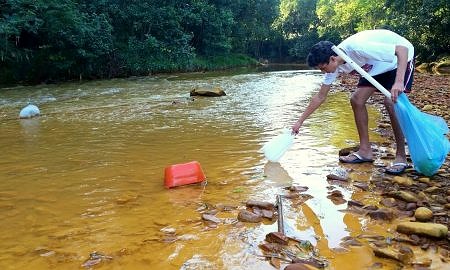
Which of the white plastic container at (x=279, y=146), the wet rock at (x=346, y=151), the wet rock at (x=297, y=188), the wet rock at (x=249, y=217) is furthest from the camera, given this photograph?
the wet rock at (x=346, y=151)

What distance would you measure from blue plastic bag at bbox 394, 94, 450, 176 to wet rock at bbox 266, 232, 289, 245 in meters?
1.72

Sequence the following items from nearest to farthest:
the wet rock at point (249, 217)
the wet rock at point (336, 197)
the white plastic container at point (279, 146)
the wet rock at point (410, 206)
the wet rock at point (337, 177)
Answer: the wet rock at point (249, 217)
the wet rock at point (410, 206)
the wet rock at point (336, 197)
the wet rock at point (337, 177)
the white plastic container at point (279, 146)

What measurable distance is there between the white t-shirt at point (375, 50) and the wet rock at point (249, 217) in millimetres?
1724

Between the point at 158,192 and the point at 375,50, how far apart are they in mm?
2203

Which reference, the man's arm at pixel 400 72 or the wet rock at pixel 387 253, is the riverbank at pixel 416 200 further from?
the man's arm at pixel 400 72

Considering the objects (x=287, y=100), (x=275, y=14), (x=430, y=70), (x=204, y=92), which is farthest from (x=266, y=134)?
(x=275, y=14)

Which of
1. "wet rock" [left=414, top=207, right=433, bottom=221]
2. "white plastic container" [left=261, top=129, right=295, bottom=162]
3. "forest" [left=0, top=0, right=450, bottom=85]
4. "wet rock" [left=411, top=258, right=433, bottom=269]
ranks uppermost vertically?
"forest" [left=0, top=0, right=450, bottom=85]

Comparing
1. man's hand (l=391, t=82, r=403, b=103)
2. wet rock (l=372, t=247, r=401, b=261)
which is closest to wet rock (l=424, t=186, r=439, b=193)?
man's hand (l=391, t=82, r=403, b=103)

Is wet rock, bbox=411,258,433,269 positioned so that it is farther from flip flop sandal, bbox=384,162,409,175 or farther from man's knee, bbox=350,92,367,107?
man's knee, bbox=350,92,367,107

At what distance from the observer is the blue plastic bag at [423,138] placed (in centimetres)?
349

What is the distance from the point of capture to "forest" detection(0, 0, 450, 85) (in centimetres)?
1778

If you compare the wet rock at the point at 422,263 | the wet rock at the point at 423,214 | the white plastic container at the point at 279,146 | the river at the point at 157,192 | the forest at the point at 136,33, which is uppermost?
the forest at the point at 136,33

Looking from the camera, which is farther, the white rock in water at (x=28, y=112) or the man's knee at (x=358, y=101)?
the white rock in water at (x=28, y=112)

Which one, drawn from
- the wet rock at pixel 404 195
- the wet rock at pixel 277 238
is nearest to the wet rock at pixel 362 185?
the wet rock at pixel 404 195
